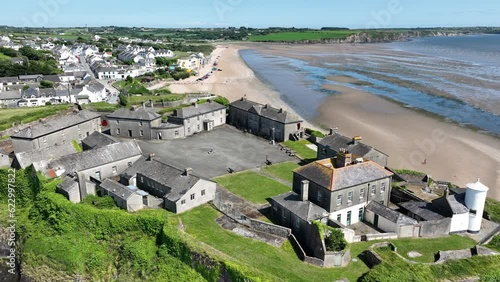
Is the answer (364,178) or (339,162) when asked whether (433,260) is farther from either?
(339,162)

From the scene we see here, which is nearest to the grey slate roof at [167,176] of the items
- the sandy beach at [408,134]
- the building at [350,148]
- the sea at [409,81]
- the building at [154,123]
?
the building at [350,148]

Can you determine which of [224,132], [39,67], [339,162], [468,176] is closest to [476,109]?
[468,176]

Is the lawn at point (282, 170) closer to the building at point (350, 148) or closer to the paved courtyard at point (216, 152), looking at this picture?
the paved courtyard at point (216, 152)

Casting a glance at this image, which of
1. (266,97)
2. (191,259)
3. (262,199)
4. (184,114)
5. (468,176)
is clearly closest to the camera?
(191,259)

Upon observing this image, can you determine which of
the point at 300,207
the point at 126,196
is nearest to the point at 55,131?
the point at 126,196

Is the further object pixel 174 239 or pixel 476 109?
pixel 476 109

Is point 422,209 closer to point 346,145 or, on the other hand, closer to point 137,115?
point 346,145
